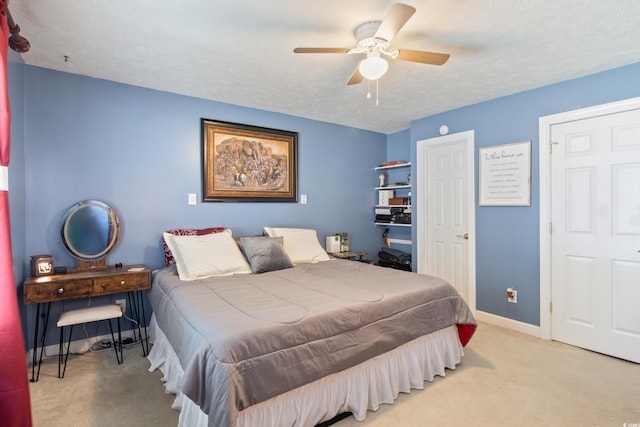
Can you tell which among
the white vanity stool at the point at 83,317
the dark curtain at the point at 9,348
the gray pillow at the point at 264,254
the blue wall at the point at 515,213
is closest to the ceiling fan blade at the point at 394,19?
the dark curtain at the point at 9,348

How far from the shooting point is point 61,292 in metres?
2.35

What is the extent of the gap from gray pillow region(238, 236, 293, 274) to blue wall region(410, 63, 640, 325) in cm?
223

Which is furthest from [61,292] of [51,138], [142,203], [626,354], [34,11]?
[626,354]

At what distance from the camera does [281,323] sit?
1655 millimetres

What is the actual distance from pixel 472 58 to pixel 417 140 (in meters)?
1.74

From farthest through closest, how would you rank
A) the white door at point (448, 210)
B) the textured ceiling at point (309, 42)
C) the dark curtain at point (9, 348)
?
the white door at point (448, 210) → the textured ceiling at point (309, 42) → the dark curtain at point (9, 348)

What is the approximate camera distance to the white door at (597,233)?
2.62m

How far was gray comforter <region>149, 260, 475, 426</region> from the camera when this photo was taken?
1.45m

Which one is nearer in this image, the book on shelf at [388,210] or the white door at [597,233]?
the white door at [597,233]

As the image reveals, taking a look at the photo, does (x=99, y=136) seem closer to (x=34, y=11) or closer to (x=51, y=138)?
(x=51, y=138)

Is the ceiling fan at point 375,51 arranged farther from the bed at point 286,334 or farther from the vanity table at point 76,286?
the vanity table at point 76,286

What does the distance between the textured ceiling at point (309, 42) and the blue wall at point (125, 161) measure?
0.61 ft

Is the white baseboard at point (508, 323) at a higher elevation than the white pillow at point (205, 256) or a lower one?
lower

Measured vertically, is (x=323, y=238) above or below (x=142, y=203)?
below
